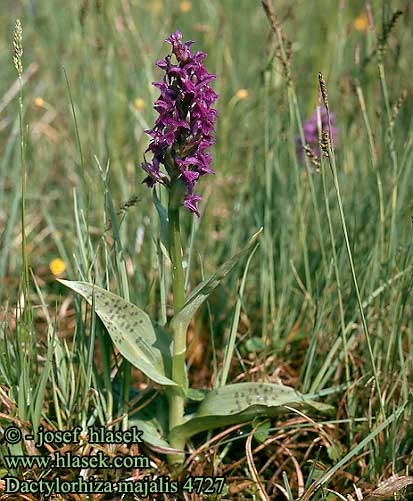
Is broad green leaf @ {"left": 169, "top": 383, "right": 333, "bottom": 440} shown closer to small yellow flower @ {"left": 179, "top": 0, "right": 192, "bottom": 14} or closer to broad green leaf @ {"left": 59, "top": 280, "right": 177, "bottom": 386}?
broad green leaf @ {"left": 59, "top": 280, "right": 177, "bottom": 386}

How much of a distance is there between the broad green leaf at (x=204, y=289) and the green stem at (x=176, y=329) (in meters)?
0.02

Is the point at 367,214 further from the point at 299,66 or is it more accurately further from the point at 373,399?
the point at 299,66

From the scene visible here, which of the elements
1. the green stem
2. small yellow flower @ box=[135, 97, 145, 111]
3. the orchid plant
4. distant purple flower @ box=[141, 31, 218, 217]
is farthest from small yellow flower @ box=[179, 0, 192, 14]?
the green stem

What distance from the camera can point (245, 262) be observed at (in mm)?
2277

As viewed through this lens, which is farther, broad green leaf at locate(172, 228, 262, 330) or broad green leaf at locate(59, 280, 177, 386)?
broad green leaf at locate(59, 280, 177, 386)

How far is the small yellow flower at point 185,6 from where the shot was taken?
3.75 metres

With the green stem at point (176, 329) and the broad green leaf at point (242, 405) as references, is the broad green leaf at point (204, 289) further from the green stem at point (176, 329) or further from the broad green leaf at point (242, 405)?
the broad green leaf at point (242, 405)

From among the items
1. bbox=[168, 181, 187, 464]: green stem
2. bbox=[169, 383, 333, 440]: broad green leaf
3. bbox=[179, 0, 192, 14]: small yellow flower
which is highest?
bbox=[179, 0, 192, 14]: small yellow flower

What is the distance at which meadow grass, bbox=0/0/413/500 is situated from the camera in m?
1.69

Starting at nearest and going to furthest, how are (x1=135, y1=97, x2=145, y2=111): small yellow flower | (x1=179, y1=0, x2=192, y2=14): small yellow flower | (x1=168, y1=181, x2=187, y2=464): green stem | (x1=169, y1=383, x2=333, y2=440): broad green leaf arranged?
(x1=168, y1=181, x2=187, y2=464): green stem, (x1=169, y1=383, x2=333, y2=440): broad green leaf, (x1=135, y1=97, x2=145, y2=111): small yellow flower, (x1=179, y1=0, x2=192, y2=14): small yellow flower

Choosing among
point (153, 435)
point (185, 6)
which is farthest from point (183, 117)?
point (185, 6)

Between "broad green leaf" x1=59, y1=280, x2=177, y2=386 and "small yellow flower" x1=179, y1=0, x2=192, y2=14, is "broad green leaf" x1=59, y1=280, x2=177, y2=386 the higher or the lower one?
the lower one

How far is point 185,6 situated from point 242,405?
2.83m

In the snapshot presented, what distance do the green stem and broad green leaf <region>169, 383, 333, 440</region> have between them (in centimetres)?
5
